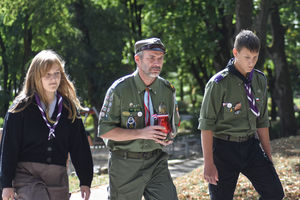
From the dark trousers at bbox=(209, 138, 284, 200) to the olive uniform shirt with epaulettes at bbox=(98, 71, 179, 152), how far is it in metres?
0.73

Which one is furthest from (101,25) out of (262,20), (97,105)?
(262,20)

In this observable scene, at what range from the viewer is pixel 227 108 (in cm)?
469

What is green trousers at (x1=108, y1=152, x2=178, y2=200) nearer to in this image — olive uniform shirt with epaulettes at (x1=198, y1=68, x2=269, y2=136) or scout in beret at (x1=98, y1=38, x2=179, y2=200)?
scout in beret at (x1=98, y1=38, x2=179, y2=200)

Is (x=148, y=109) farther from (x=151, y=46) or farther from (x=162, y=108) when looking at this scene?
(x=151, y=46)

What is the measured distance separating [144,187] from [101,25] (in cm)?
1690

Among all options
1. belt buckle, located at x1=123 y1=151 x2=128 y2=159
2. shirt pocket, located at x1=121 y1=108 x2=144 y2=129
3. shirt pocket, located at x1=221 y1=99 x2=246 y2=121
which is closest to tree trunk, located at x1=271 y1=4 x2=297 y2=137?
shirt pocket, located at x1=221 y1=99 x2=246 y2=121

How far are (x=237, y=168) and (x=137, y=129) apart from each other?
3.81ft

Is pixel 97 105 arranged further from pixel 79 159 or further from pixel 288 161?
pixel 79 159

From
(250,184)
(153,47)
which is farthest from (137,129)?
(250,184)

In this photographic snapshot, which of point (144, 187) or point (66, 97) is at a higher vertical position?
point (66, 97)

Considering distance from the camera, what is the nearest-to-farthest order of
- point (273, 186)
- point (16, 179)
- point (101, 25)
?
point (16, 179)
point (273, 186)
point (101, 25)

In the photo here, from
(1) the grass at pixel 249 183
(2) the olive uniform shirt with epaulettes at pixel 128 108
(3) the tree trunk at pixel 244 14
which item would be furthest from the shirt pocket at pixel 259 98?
(3) the tree trunk at pixel 244 14

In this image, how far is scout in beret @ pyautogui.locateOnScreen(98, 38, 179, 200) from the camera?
425 cm

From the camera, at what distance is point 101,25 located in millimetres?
20594
